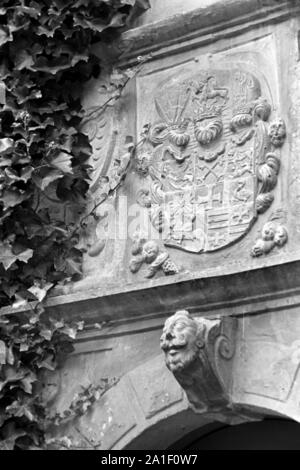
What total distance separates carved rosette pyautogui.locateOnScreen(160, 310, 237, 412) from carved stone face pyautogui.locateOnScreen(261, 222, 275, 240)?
363 mm

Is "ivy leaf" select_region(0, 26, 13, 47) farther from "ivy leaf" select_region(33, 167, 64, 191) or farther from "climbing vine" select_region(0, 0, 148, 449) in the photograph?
"ivy leaf" select_region(33, 167, 64, 191)

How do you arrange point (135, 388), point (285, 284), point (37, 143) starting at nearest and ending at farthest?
point (285, 284) → point (135, 388) → point (37, 143)

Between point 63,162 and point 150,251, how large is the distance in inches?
25.7

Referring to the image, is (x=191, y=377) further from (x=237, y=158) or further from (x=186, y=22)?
(x=186, y=22)

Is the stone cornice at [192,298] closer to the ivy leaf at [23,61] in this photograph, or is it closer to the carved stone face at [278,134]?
the carved stone face at [278,134]

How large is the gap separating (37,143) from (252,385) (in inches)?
64.5

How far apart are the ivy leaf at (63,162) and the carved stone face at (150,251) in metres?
0.55

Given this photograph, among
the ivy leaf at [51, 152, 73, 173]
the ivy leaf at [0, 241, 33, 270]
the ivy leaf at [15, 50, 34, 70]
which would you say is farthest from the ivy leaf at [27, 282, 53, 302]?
the ivy leaf at [15, 50, 34, 70]

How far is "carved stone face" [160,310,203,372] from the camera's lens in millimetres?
5926

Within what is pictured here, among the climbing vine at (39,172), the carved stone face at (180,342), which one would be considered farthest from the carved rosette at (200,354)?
the climbing vine at (39,172)

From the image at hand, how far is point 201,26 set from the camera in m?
6.58

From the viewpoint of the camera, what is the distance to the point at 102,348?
6.51 meters

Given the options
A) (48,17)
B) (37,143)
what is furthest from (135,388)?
(48,17)

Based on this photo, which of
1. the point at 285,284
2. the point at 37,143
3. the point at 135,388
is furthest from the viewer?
the point at 37,143
